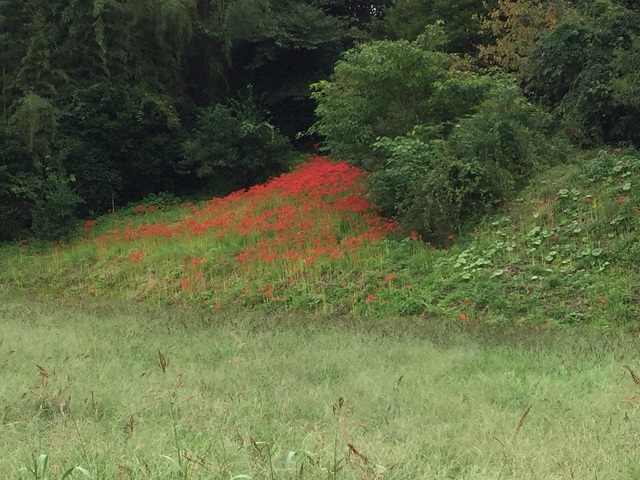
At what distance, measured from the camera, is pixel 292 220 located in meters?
12.4

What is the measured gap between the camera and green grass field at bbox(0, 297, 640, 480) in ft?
8.57

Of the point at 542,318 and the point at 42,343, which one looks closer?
the point at 42,343

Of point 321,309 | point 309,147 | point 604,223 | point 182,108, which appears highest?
point 182,108

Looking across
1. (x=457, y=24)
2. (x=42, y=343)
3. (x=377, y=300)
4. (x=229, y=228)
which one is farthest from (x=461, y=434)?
(x=457, y=24)

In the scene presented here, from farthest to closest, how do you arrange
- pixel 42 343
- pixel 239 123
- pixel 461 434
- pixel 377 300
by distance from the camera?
pixel 239 123 → pixel 377 300 → pixel 42 343 → pixel 461 434

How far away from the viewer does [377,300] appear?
8.62 m

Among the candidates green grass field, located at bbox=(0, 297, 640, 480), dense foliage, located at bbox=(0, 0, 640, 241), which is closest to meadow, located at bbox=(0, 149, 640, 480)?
green grass field, located at bbox=(0, 297, 640, 480)

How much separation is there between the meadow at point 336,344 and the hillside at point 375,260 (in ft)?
0.14

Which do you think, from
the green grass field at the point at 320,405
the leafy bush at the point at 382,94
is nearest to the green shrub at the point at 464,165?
the leafy bush at the point at 382,94

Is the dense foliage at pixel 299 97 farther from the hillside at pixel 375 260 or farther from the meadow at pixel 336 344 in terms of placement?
the meadow at pixel 336 344

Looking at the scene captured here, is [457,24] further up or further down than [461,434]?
further up

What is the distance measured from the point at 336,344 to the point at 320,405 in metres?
2.10

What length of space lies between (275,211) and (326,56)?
10.1 meters

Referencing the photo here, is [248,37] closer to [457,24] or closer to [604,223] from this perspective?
[457,24]
